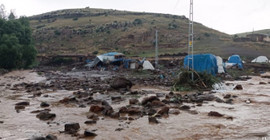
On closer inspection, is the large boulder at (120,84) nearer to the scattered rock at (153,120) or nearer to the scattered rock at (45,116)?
the scattered rock at (45,116)

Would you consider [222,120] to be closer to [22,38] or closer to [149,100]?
[149,100]

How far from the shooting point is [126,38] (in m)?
63.3

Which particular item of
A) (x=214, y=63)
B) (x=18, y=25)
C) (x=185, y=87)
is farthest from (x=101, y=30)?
(x=185, y=87)

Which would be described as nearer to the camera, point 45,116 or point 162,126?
point 162,126

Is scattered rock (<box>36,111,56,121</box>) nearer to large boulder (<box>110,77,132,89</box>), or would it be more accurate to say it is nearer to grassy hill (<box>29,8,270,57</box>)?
large boulder (<box>110,77,132,89</box>)

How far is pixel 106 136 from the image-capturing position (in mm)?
5824

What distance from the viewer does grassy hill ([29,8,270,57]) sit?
170 ft

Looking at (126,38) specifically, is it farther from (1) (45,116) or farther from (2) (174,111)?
(1) (45,116)

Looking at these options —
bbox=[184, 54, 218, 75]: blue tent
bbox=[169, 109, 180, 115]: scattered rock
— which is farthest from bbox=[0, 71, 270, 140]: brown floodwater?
bbox=[184, 54, 218, 75]: blue tent

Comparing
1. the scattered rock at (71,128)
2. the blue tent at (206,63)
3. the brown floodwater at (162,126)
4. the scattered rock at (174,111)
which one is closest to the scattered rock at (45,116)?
the brown floodwater at (162,126)

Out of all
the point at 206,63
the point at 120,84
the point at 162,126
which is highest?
the point at 206,63

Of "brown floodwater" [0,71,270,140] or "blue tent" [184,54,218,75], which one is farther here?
"blue tent" [184,54,218,75]

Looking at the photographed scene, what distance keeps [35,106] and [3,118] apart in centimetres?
195

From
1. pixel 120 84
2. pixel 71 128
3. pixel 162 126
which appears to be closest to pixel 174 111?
pixel 162 126
